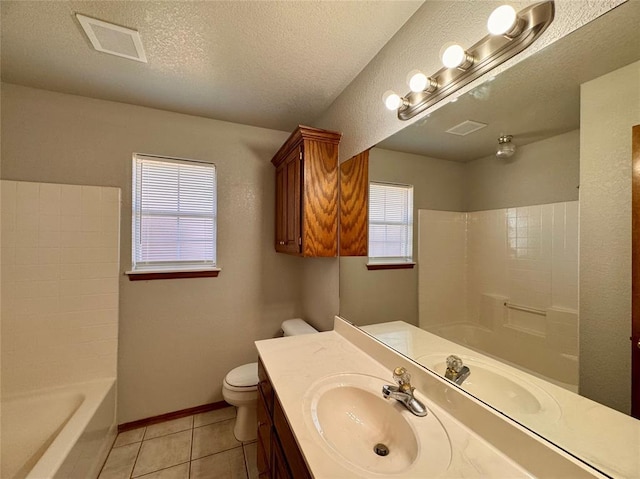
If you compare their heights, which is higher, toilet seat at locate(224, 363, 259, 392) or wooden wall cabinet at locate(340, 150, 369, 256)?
wooden wall cabinet at locate(340, 150, 369, 256)

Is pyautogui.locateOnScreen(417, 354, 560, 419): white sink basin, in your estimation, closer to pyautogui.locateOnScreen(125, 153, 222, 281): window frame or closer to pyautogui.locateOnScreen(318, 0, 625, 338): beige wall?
pyautogui.locateOnScreen(318, 0, 625, 338): beige wall

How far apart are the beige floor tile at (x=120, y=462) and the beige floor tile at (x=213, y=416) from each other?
0.41m

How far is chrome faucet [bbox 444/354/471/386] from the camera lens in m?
0.94

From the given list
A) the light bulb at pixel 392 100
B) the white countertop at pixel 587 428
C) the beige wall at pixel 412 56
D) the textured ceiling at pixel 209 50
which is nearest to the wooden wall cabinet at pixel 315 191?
the beige wall at pixel 412 56

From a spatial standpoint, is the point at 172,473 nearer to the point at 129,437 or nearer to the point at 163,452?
the point at 163,452

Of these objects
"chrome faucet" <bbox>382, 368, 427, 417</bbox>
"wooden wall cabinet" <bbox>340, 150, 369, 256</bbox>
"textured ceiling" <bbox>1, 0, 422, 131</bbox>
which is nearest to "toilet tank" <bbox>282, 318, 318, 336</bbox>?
"wooden wall cabinet" <bbox>340, 150, 369, 256</bbox>

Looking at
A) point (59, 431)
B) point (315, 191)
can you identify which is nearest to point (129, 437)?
point (59, 431)

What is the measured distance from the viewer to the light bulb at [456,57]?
914mm

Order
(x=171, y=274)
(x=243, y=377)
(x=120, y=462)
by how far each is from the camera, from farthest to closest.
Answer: (x=171, y=274) → (x=243, y=377) → (x=120, y=462)

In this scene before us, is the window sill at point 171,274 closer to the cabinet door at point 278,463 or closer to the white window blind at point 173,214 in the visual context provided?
the white window blind at point 173,214

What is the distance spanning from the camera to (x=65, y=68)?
163cm

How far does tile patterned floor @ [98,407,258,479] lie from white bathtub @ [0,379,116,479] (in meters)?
0.12

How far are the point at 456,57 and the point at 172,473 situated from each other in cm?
269

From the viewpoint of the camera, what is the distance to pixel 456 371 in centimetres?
97
